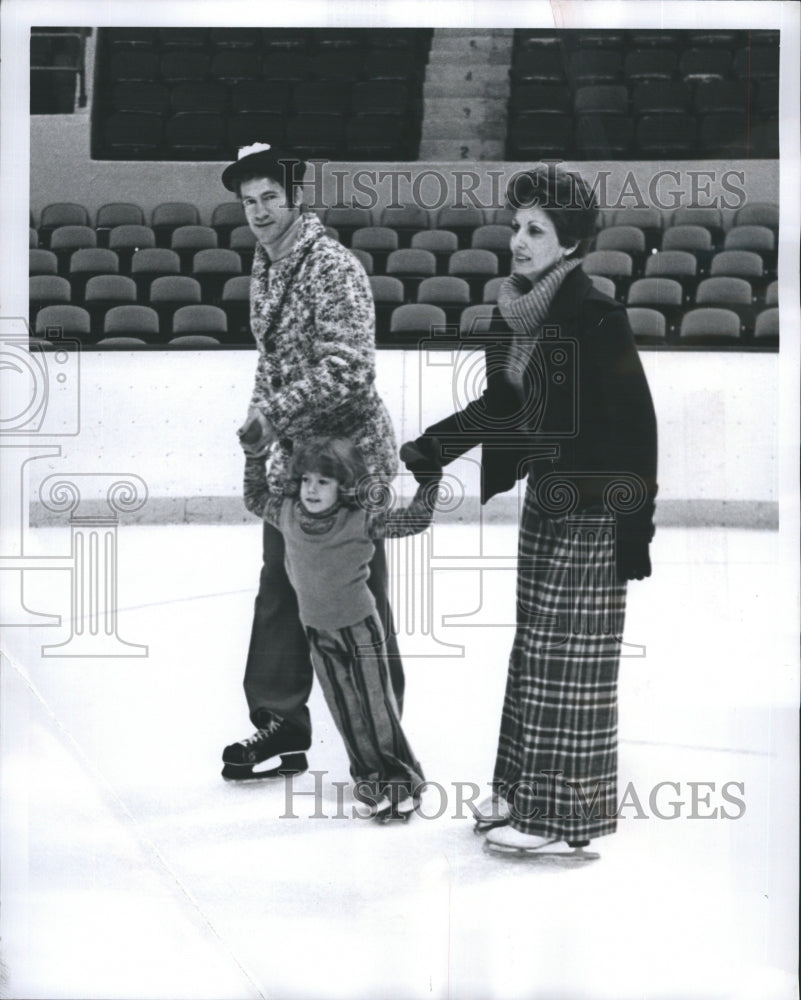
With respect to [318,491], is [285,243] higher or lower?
higher

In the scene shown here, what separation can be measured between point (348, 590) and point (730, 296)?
1.12m

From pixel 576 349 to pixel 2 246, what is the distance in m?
1.35

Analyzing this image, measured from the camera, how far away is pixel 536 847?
11.6 feet

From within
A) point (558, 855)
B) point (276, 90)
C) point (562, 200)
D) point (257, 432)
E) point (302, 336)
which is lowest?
point (558, 855)

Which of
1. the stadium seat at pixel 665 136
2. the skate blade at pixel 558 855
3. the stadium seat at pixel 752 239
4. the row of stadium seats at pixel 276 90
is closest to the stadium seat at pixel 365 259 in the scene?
the row of stadium seats at pixel 276 90

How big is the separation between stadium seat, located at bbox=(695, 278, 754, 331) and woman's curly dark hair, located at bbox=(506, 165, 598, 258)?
292mm

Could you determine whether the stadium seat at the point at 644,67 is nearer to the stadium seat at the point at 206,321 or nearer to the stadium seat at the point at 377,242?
the stadium seat at the point at 377,242

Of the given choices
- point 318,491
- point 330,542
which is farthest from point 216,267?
point 330,542

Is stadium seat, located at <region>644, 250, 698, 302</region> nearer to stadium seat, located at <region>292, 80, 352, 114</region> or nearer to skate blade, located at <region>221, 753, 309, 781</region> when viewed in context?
stadium seat, located at <region>292, 80, 352, 114</region>

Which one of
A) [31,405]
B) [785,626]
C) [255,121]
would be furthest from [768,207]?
[31,405]

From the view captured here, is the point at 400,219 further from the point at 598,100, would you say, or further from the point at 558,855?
the point at 558,855

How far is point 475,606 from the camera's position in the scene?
139 inches

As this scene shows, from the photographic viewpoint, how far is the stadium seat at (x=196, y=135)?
3.49 m

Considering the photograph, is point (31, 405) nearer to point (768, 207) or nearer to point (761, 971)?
point (768, 207)
